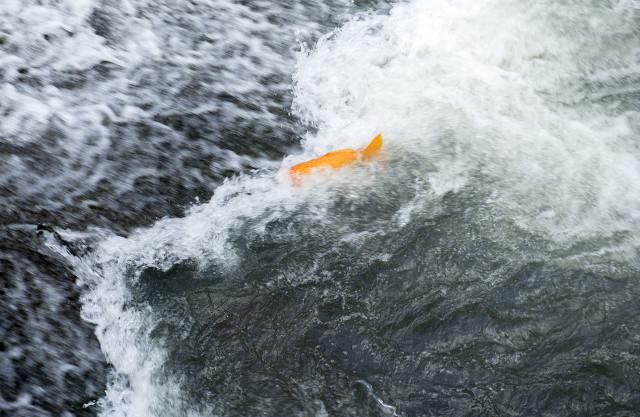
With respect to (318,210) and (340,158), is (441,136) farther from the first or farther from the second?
(318,210)

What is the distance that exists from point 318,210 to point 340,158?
393mm

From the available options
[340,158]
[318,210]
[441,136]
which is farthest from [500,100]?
[318,210]

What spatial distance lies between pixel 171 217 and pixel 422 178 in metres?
1.36

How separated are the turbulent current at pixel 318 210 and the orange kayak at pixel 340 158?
64 mm

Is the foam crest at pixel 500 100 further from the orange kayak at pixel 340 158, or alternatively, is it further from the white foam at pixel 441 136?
the orange kayak at pixel 340 158

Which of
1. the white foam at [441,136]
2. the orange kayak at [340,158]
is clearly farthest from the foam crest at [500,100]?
the orange kayak at [340,158]

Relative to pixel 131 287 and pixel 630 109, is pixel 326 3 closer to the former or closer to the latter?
pixel 630 109

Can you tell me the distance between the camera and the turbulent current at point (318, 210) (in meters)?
2.99

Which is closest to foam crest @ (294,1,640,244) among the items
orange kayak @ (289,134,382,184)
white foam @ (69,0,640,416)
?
white foam @ (69,0,640,416)

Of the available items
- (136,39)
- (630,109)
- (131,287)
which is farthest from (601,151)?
(136,39)

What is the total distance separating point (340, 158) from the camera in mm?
3895

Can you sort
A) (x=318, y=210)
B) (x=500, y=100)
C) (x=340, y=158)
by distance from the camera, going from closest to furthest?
(x=318, y=210)
(x=340, y=158)
(x=500, y=100)

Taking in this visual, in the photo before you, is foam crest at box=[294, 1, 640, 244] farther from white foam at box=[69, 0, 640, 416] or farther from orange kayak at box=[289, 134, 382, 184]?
orange kayak at box=[289, 134, 382, 184]

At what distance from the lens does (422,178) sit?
378 centimetres
